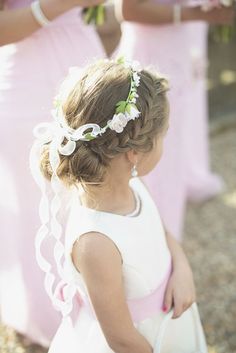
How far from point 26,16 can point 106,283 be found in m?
1.17

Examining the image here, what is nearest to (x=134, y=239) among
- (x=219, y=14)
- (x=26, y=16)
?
(x=26, y=16)

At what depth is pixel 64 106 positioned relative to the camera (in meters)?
1.74

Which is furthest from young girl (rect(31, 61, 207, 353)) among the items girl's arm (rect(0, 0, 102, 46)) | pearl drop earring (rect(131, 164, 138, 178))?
girl's arm (rect(0, 0, 102, 46))

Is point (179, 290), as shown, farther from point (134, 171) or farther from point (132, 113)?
point (132, 113)

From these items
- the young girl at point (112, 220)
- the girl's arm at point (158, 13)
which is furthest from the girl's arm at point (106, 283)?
the girl's arm at point (158, 13)

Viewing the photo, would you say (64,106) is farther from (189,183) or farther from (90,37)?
(189,183)

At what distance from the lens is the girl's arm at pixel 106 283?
1.71 metres

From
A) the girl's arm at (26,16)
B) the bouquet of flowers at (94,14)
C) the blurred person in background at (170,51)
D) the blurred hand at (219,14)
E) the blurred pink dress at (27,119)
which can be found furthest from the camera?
the blurred hand at (219,14)

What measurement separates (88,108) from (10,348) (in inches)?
68.9

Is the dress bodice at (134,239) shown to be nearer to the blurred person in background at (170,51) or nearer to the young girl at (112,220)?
the young girl at (112,220)

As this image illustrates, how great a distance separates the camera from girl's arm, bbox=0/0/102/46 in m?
2.22

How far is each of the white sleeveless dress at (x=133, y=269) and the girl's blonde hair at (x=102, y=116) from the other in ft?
0.54

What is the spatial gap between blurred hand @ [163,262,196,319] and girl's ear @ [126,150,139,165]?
0.51m

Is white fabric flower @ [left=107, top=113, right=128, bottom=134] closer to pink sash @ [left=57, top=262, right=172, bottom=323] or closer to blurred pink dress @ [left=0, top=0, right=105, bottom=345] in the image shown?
pink sash @ [left=57, top=262, right=172, bottom=323]
